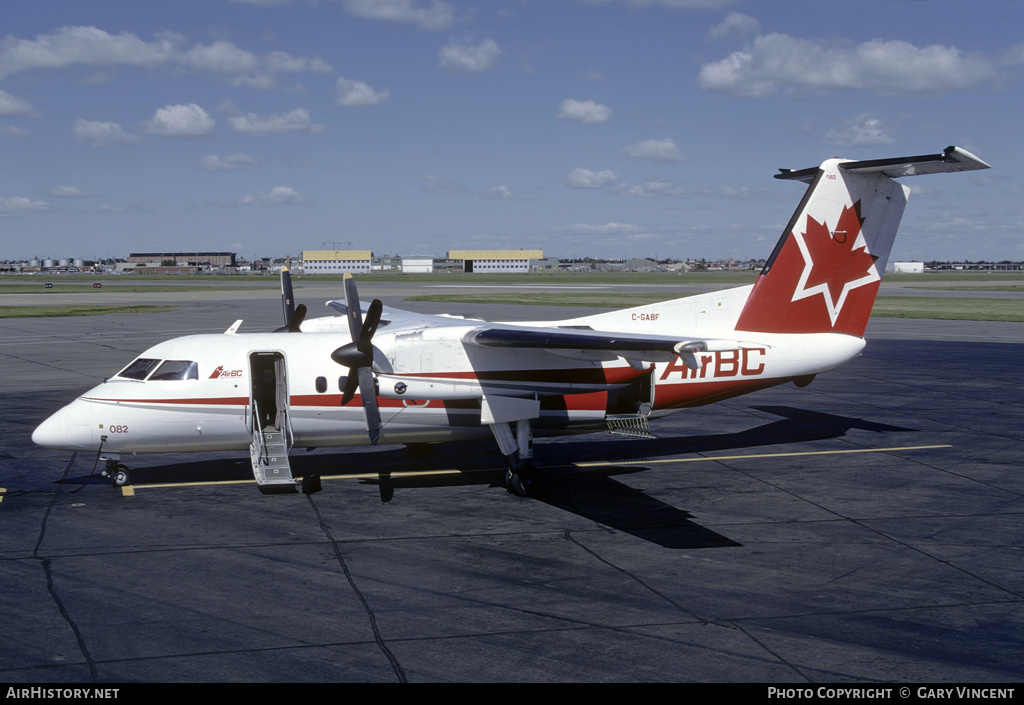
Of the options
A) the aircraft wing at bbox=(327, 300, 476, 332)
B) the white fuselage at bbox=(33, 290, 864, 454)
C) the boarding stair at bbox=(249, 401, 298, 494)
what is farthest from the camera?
the aircraft wing at bbox=(327, 300, 476, 332)

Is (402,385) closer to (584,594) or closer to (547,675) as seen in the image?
(584,594)

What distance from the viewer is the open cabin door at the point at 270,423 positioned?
17.5 metres

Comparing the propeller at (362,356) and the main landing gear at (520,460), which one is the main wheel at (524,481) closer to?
the main landing gear at (520,460)

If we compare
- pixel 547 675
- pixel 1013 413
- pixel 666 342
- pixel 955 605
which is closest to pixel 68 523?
pixel 547 675

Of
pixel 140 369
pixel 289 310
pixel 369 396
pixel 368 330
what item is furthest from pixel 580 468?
pixel 140 369

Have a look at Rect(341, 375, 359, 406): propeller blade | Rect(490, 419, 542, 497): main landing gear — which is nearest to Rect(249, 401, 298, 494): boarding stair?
Rect(341, 375, 359, 406): propeller blade

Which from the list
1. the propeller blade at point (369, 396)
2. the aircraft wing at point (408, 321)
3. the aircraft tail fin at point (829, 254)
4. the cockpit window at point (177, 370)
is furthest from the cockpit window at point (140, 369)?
the aircraft tail fin at point (829, 254)

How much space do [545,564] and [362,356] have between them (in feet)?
17.8

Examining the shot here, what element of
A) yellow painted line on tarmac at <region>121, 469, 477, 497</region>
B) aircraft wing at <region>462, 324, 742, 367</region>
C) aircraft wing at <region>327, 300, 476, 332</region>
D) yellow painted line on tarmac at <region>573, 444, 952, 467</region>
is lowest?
yellow painted line on tarmac at <region>121, 469, 477, 497</region>

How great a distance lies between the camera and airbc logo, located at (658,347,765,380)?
19.7 metres

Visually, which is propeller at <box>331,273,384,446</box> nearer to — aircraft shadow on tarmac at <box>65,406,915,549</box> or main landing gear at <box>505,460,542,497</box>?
aircraft shadow on tarmac at <box>65,406,915,549</box>

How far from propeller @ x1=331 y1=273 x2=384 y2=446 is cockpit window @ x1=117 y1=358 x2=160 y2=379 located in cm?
452

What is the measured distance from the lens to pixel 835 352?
20.8 meters

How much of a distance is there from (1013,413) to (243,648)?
2581cm
